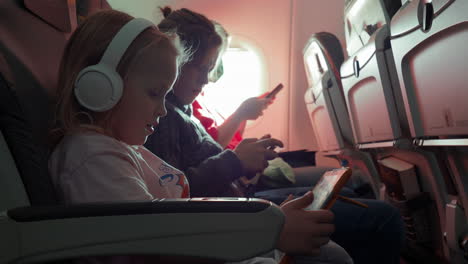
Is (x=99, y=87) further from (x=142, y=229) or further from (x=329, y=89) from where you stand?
(x=329, y=89)

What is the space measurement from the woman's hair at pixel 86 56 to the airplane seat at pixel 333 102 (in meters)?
1.37

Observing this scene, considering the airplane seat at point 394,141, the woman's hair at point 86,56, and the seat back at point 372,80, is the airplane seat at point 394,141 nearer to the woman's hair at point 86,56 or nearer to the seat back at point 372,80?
the seat back at point 372,80

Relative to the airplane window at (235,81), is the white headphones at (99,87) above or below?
above

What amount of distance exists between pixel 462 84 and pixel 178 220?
0.67 m

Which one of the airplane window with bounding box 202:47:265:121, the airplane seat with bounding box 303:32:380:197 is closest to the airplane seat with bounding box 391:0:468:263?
the airplane seat with bounding box 303:32:380:197

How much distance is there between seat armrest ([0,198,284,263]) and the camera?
56cm

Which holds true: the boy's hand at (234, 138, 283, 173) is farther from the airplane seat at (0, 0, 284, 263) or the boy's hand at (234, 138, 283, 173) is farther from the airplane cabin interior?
the airplane seat at (0, 0, 284, 263)

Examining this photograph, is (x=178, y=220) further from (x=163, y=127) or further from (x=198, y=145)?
(x=198, y=145)

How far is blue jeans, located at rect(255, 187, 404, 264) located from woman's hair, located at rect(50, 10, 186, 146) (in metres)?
0.70

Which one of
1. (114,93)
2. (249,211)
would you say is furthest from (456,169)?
(114,93)

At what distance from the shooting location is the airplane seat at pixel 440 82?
875 millimetres

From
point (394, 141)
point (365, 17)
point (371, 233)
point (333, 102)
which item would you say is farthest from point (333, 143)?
point (371, 233)

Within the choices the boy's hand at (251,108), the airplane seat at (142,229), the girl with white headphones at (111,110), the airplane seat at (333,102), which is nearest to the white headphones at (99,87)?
the girl with white headphones at (111,110)

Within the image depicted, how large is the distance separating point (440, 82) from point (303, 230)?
56cm
